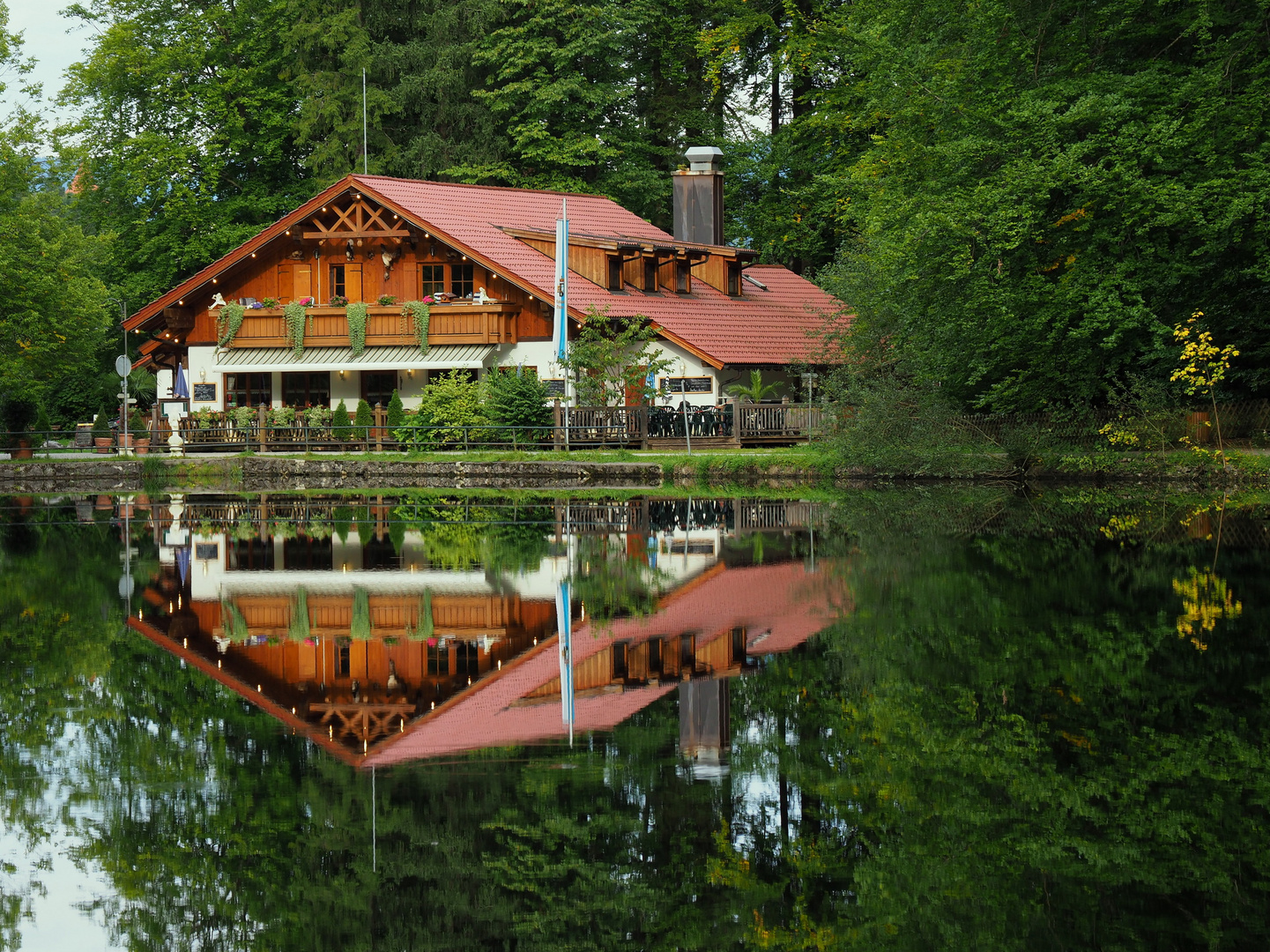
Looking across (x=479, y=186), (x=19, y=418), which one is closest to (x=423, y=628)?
(x=479, y=186)

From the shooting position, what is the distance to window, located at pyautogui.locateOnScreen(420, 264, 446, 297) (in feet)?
153

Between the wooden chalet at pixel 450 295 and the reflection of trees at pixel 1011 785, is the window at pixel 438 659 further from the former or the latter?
the wooden chalet at pixel 450 295

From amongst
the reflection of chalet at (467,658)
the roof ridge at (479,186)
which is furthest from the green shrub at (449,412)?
the reflection of chalet at (467,658)

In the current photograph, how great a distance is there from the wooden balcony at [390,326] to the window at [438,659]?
3237 cm

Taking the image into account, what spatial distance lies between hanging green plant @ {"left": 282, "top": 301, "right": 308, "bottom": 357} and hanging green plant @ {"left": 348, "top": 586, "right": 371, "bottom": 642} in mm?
30531

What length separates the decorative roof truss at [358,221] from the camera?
147 ft

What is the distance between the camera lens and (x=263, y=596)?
16.0 m

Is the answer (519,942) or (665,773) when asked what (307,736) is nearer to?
(665,773)

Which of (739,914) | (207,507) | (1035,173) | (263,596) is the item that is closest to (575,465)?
(207,507)

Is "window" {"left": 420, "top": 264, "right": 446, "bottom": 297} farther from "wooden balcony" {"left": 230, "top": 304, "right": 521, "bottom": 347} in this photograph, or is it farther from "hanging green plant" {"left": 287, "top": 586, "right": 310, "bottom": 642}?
"hanging green plant" {"left": 287, "top": 586, "right": 310, "bottom": 642}

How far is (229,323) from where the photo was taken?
4634cm

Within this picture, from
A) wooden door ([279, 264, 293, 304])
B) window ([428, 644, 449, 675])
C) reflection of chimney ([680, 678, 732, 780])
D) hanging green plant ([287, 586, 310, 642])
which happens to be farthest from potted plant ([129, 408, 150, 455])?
reflection of chimney ([680, 678, 732, 780])

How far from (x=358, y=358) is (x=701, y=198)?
1256 cm

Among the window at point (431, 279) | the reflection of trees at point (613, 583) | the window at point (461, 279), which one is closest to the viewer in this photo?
the reflection of trees at point (613, 583)
